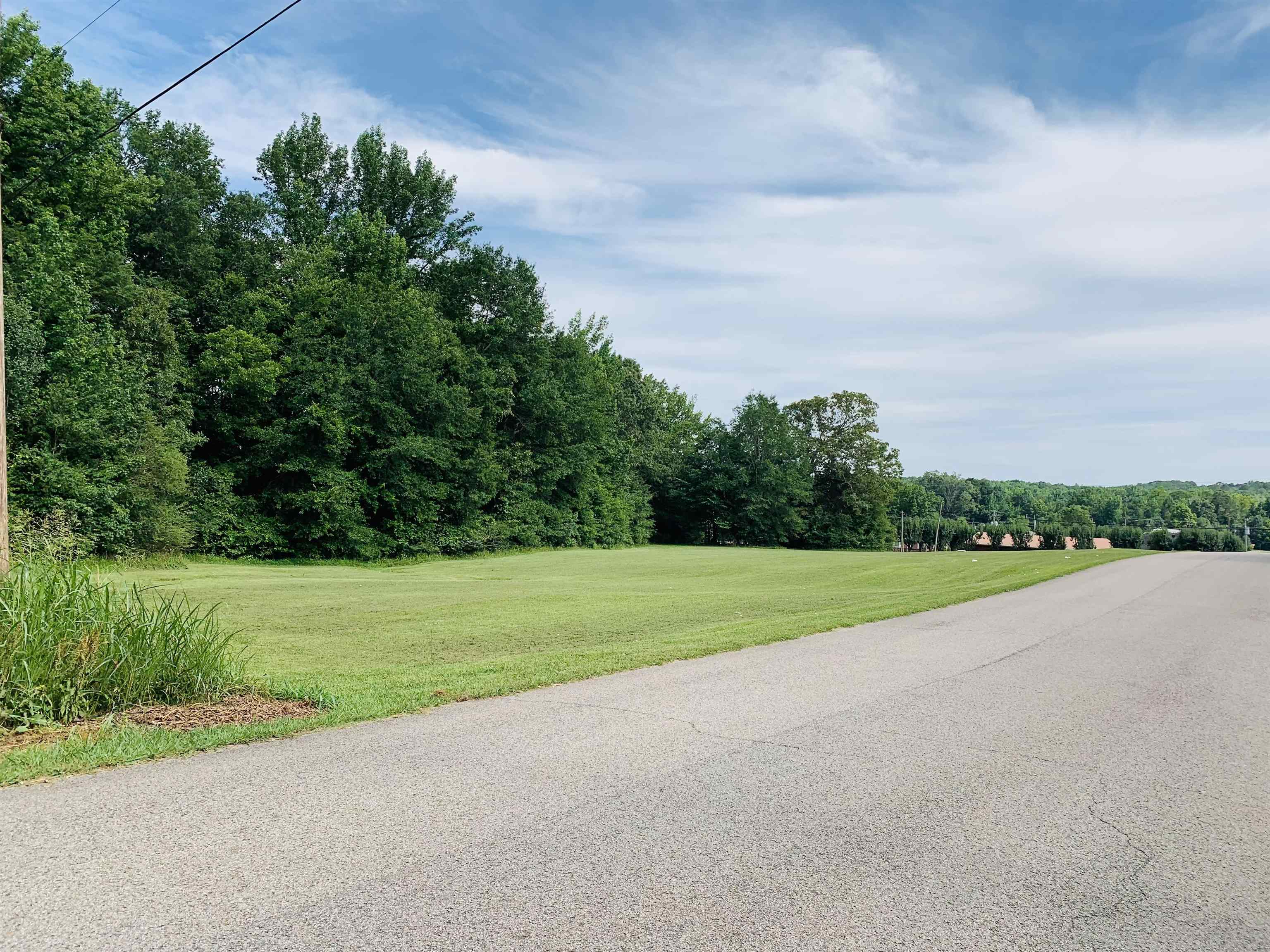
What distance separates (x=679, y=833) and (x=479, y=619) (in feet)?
35.5

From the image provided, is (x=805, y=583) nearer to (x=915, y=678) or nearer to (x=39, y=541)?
(x=915, y=678)

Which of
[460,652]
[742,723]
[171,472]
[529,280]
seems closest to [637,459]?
[529,280]

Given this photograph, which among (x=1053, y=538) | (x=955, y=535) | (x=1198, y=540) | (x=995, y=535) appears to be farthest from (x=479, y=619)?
(x=955, y=535)

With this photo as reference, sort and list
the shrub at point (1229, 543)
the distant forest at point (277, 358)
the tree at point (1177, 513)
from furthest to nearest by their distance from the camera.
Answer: the tree at point (1177, 513)
the shrub at point (1229, 543)
the distant forest at point (277, 358)

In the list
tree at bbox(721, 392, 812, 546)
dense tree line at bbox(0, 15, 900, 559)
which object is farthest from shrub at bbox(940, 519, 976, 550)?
dense tree line at bbox(0, 15, 900, 559)

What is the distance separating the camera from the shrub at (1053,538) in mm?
61875

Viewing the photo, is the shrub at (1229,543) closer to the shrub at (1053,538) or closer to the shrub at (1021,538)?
the shrub at (1053,538)

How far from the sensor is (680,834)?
3715mm

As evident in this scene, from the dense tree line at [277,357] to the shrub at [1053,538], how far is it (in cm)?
3372

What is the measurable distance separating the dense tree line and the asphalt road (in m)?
13.3

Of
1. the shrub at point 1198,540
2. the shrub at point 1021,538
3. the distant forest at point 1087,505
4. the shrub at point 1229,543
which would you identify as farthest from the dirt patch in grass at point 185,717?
the distant forest at point 1087,505

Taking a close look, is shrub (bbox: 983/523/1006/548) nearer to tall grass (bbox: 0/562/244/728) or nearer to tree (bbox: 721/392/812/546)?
tree (bbox: 721/392/812/546)

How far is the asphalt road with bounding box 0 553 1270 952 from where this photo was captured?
114 inches

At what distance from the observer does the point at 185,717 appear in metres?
5.74
